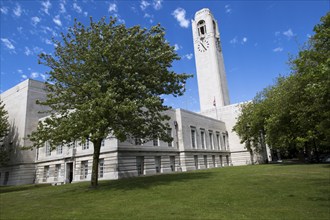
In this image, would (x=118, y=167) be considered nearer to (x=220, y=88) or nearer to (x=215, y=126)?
(x=215, y=126)

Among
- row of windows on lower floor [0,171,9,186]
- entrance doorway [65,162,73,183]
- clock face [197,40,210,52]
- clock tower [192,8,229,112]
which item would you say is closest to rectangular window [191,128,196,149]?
entrance doorway [65,162,73,183]

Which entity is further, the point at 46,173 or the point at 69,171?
the point at 46,173

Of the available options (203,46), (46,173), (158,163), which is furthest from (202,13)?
(46,173)

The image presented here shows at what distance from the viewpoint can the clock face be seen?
77.0 m

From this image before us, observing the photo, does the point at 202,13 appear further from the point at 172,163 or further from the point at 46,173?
the point at 46,173

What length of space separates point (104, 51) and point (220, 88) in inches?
2332

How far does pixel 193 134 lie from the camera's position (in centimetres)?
4900

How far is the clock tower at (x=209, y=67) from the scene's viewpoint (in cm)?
7331

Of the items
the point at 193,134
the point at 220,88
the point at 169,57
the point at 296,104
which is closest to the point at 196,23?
the point at 220,88

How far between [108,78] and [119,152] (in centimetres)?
1418

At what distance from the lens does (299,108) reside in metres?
25.4

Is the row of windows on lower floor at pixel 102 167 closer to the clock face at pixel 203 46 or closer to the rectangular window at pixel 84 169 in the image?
the rectangular window at pixel 84 169

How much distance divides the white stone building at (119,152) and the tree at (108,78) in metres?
3.49

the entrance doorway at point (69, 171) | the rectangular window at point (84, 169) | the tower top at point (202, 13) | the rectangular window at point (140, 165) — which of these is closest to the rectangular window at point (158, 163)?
the rectangular window at point (140, 165)
